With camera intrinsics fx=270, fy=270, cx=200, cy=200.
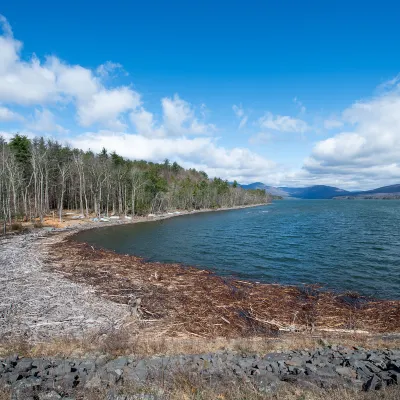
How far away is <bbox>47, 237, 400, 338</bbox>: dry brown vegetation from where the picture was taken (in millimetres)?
12680

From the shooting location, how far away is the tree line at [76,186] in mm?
44062

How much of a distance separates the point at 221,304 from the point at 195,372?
7.70 metres

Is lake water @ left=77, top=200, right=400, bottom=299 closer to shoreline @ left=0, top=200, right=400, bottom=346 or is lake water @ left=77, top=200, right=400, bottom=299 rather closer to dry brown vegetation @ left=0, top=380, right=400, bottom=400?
shoreline @ left=0, top=200, right=400, bottom=346

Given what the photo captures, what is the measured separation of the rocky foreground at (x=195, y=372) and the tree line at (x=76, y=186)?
32.6m

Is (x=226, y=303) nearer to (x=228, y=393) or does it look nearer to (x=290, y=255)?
(x=228, y=393)

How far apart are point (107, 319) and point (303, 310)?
33.7 feet

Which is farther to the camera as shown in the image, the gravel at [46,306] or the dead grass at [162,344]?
the gravel at [46,306]

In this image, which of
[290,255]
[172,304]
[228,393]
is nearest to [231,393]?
[228,393]

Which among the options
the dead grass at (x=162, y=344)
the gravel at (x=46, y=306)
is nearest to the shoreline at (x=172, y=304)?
the gravel at (x=46, y=306)

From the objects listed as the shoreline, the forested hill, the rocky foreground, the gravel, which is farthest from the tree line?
the rocky foreground

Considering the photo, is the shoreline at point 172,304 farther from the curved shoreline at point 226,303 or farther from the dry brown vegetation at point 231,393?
the dry brown vegetation at point 231,393

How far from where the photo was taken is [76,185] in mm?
66062

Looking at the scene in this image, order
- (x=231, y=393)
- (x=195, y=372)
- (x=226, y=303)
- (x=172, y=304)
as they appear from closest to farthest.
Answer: (x=231, y=393) < (x=195, y=372) < (x=172, y=304) < (x=226, y=303)

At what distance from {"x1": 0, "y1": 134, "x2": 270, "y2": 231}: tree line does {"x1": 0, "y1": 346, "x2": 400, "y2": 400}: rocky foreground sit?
1284 inches
